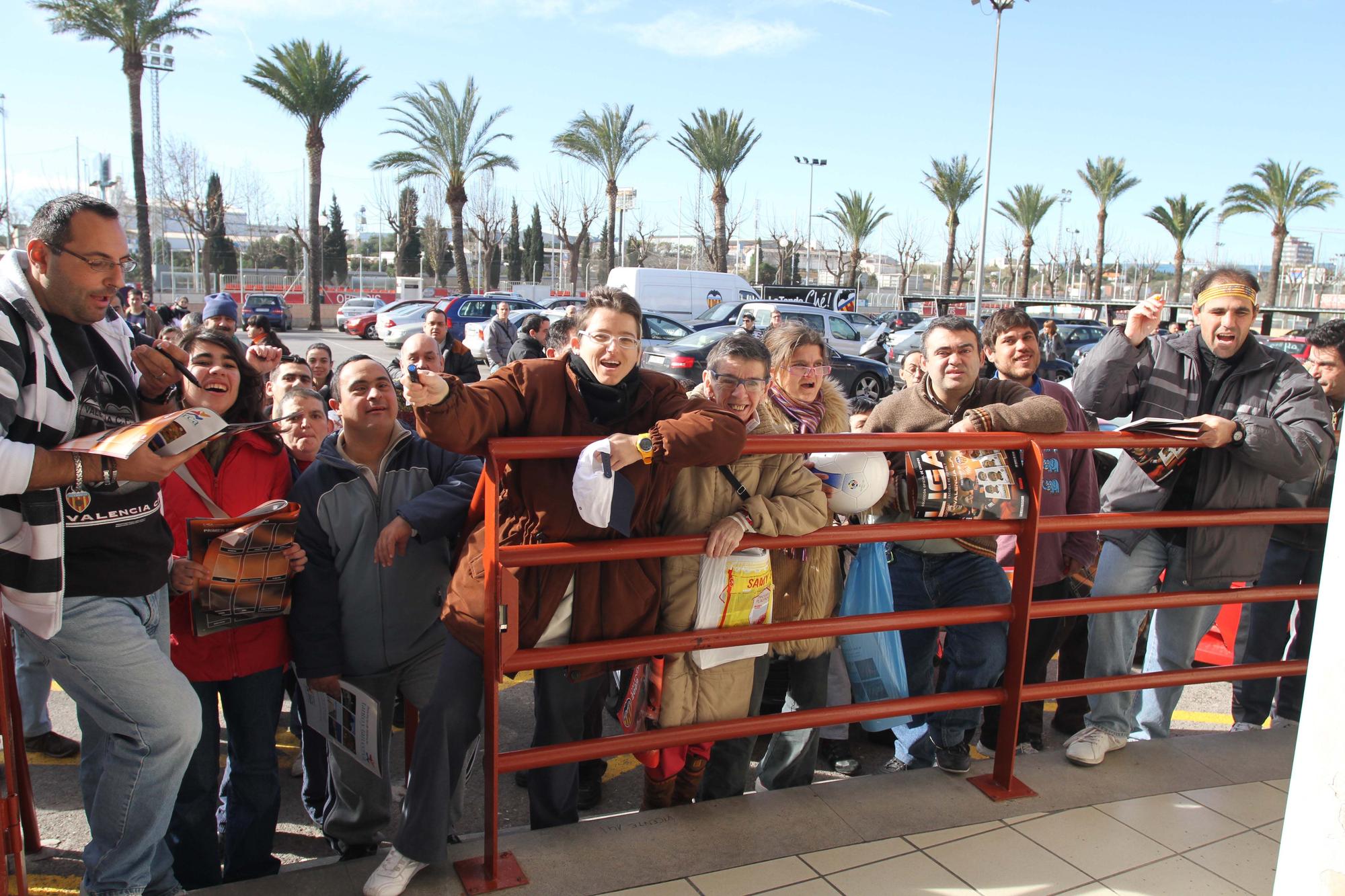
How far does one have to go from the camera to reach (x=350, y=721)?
9.52 ft

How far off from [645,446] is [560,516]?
1.15 ft

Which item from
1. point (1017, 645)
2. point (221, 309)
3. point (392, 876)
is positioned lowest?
point (392, 876)

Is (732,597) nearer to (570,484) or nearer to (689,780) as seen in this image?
(570,484)

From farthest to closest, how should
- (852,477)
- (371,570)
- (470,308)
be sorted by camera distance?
(470,308) < (852,477) < (371,570)

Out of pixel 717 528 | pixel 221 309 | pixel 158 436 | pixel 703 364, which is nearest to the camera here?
pixel 158 436

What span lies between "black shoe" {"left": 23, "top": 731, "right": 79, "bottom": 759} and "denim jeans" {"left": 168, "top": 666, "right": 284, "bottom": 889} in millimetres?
1394

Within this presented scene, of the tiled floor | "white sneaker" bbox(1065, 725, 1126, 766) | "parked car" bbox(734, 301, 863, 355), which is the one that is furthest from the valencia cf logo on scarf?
"parked car" bbox(734, 301, 863, 355)

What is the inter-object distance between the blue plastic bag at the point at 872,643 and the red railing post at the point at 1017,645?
0.37 m

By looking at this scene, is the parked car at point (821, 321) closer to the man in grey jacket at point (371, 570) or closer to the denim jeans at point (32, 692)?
the denim jeans at point (32, 692)

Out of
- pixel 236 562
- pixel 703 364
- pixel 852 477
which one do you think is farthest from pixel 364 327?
pixel 852 477

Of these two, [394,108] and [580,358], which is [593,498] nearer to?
[580,358]

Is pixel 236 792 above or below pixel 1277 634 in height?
below

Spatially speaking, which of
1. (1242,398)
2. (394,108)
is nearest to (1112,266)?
(394,108)

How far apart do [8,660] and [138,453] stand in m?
0.69
